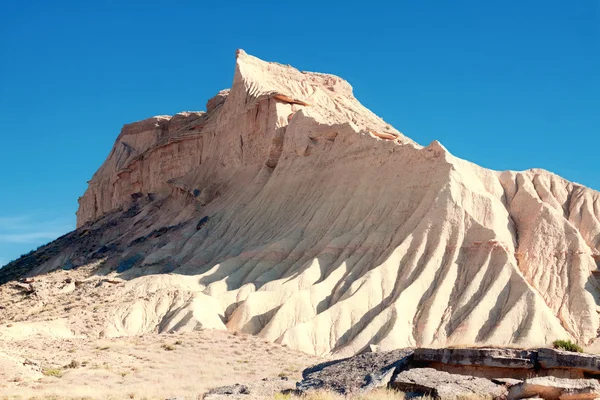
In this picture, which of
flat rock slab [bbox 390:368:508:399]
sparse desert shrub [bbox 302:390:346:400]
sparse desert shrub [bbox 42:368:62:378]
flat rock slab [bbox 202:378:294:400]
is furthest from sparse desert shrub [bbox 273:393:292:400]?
sparse desert shrub [bbox 42:368:62:378]

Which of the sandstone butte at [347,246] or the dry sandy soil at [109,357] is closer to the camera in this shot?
the dry sandy soil at [109,357]

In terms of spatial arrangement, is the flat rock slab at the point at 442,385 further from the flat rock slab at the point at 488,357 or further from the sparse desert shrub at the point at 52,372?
the sparse desert shrub at the point at 52,372

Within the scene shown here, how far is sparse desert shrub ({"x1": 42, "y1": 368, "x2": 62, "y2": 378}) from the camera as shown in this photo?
27.0 m

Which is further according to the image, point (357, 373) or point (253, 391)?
point (357, 373)

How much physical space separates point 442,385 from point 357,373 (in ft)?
9.91

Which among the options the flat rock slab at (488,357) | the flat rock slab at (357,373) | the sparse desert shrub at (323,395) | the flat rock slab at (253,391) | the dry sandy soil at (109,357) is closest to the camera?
the sparse desert shrub at (323,395)

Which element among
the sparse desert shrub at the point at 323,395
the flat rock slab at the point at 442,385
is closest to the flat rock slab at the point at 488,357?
the flat rock slab at the point at 442,385

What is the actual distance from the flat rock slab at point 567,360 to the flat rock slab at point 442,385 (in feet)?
5.25

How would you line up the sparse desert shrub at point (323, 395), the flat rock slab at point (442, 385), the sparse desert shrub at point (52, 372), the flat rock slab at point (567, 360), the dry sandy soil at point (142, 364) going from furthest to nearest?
the sparse desert shrub at point (52, 372)
the dry sandy soil at point (142, 364)
the flat rock slab at point (567, 360)
the sparse desert shrub at point (323, 395)
the flat rock slab at point (442, 385)

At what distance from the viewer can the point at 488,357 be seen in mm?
17000

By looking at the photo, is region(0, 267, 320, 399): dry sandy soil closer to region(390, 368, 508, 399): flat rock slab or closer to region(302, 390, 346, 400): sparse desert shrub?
region(302, 390, 346, 400): sparse desert shrub

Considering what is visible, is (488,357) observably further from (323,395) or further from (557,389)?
(323,395)

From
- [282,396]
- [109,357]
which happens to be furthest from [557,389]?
[109,357]

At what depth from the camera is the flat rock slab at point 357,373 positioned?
17.0m
